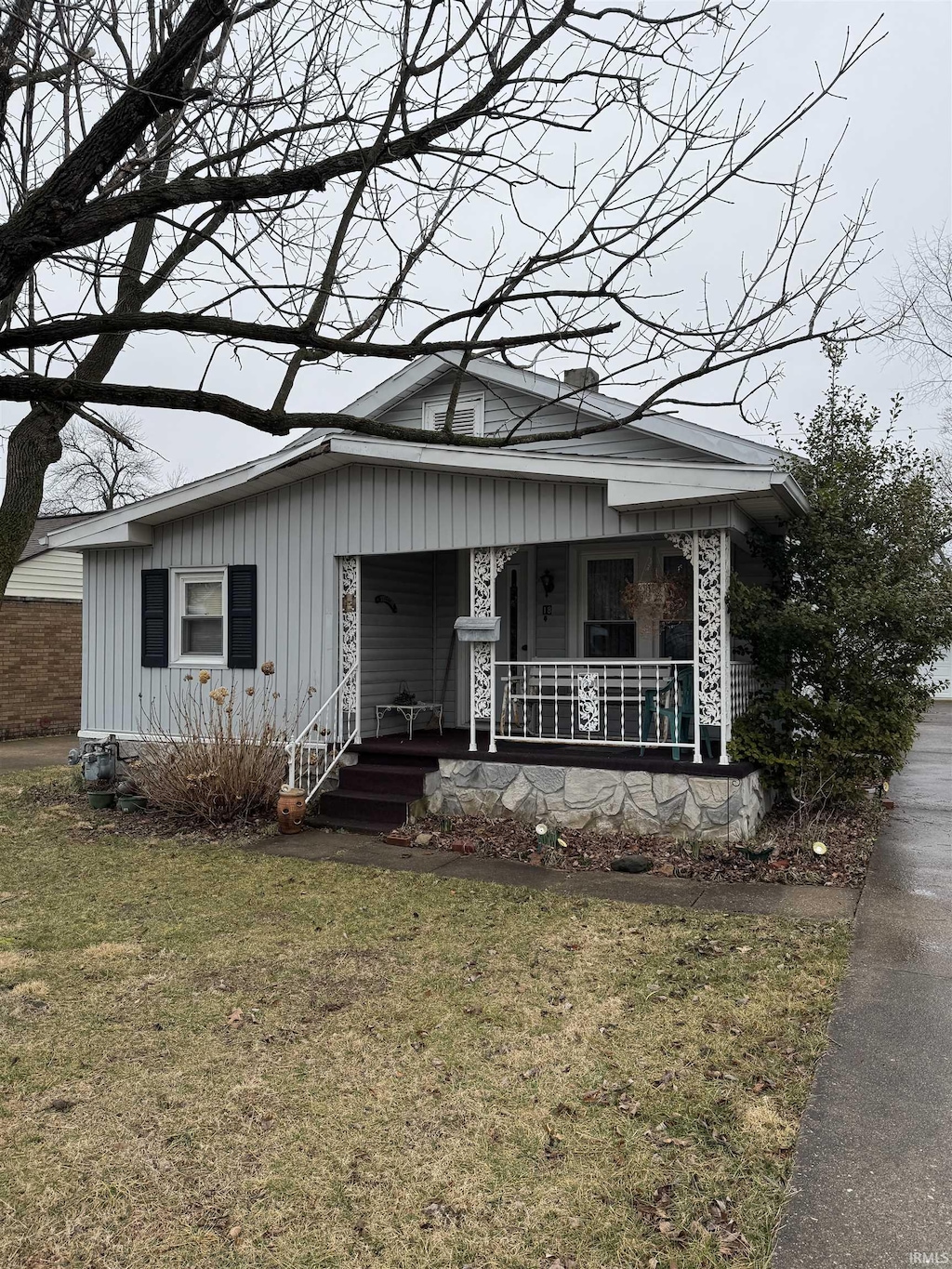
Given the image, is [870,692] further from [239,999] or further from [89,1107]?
[89,1107]

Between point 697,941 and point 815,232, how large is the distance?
3.90m

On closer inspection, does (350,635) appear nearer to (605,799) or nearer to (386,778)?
(386,778)

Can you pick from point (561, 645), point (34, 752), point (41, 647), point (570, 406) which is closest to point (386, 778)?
point (561, 645)

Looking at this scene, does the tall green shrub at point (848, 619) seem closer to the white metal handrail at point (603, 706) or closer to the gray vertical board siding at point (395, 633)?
the white metal handrail at point (603, 706)

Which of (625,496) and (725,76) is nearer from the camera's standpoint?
(725,76)

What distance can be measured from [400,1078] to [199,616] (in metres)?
7.36

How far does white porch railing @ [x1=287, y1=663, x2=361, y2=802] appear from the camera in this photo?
8919 mm

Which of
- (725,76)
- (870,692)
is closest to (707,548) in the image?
(870,692)

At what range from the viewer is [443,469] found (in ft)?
27.9

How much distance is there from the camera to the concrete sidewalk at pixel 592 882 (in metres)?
5.96

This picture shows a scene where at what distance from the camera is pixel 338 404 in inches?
454

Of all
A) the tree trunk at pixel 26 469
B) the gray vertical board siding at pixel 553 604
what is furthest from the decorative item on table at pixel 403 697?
the tree trunk at pixel 26 469

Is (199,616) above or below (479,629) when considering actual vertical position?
above

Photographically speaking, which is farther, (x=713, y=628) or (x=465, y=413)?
(x=465, y=413)
